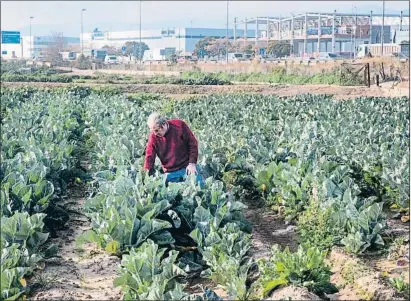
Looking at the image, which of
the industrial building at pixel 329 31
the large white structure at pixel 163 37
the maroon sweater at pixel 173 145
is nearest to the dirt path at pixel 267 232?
the maroon sweater at pixel 173 145

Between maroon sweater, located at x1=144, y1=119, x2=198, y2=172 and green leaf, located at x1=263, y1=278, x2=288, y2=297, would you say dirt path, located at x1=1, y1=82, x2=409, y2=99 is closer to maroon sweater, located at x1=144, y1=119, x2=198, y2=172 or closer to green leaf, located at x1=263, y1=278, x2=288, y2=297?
maroon sweater, located at x1=144, y1=119, x2=198, y2=172

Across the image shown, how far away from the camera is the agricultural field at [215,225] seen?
5.93m

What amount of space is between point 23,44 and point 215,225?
108838mm

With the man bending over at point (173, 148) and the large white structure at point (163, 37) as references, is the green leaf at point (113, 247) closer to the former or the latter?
the man bending over at point (173, 148)

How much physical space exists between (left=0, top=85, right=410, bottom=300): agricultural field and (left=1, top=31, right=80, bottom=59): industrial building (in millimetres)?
37178

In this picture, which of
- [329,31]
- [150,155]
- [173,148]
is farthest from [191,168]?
[329,31]

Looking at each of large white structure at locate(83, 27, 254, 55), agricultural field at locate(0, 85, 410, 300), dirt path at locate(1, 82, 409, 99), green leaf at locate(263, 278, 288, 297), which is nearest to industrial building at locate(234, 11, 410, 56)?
large white structure at locate(83, 27, 254, 55)

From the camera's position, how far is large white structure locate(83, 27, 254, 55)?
3777 inches

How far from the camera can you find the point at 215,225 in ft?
23.1

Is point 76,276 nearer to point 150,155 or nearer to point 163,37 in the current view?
point 150,155

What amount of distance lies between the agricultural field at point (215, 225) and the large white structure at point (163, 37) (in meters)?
82.4

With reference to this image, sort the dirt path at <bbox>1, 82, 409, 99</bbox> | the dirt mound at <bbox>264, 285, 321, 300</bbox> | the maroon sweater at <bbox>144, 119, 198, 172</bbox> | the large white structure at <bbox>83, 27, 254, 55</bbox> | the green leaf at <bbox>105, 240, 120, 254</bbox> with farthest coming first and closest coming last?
the large white structure at <bbox>83, 27, 254, 55</bbox> < the dirt path at <bbox>1, 82, 409, 99</bbox> < the maroon sweater at <bbox>144, 119, 198, 172</bbox> < the green leaf at <bbox>105, 240, 120, 254</bbox> < the dirt mound at <bbox>264, 285, 321, 300</bbox>

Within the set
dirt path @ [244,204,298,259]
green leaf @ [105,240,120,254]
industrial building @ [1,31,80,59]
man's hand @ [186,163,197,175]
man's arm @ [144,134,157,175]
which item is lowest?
dirt path @ [244,204,298,259]

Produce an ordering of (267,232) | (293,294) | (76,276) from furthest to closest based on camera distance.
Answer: (267,232)
(76,276)
(293,294)
